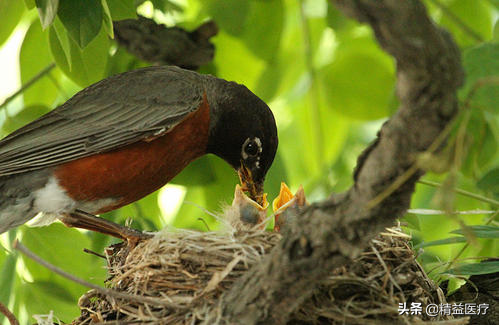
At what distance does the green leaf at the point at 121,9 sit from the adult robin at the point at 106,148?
0.62 meters

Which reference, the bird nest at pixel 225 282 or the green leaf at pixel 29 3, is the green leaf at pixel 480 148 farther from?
the green leaf at pixel 29 3

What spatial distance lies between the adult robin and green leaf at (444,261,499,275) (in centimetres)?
140

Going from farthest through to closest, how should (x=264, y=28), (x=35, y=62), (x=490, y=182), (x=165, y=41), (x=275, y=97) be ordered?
(x=275, y=97), (x=165, y=41), (x=264, y=28), (x=35, y=62), (x=490, y=182)

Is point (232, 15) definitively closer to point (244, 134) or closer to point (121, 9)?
point (244, 134)

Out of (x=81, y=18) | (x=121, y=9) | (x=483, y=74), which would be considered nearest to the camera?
(x=483, y=74)

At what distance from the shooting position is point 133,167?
3.19 metres

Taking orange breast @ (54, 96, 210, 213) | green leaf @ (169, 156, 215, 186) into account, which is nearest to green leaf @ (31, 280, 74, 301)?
orange breast @ (54, 96, 210, 213)

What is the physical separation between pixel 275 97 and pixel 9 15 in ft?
5.13

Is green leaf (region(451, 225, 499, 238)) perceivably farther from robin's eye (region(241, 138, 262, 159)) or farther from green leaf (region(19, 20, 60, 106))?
green leaf (region(19, 20, 60, 106))

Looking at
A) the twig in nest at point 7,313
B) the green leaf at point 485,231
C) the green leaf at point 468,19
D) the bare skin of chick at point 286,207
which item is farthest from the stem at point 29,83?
the green leaf at point 485,231

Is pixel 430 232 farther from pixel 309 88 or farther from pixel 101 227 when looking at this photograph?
pixel 101 227

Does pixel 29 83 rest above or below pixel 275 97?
above

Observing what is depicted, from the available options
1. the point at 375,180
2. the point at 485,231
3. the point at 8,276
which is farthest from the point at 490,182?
the point at 8,276

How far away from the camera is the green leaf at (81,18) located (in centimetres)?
253
